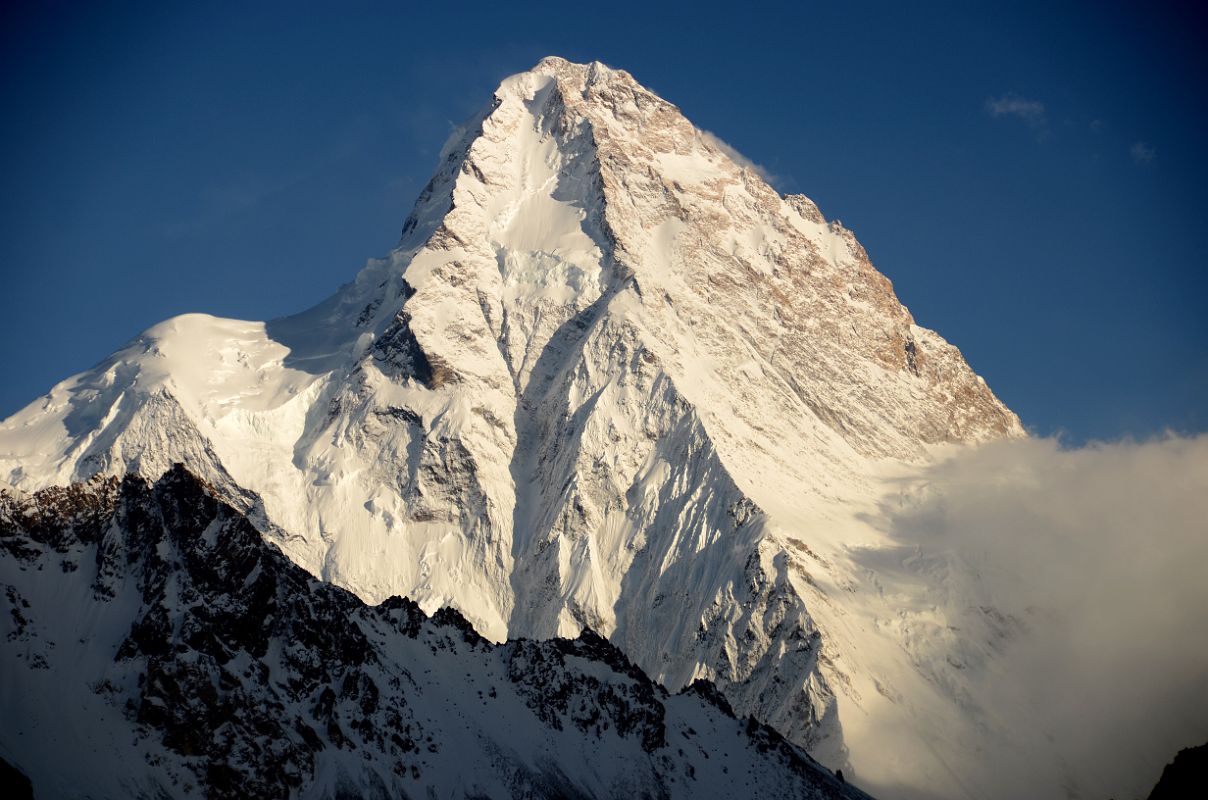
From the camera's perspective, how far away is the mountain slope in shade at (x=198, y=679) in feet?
505

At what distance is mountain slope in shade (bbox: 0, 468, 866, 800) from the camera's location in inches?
6058

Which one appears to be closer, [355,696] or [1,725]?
[1,725]

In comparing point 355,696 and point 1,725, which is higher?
point 355,696

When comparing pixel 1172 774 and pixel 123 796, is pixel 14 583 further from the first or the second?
pixel 1172 774

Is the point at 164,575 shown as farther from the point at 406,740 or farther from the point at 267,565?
the point at 406,740

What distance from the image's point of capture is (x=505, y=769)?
627 ft

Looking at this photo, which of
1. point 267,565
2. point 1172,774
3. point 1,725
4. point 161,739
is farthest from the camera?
point 267,565

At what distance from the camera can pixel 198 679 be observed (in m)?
162

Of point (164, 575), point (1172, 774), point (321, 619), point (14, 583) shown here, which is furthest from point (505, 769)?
point (1172, 774)

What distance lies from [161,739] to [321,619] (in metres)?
34.5

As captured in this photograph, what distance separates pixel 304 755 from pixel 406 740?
61.5 ft

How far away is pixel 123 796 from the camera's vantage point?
483ft

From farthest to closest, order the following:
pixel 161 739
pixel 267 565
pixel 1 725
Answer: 1. pixel 267 565
2. pixel 161 739
3. pixel 1 725

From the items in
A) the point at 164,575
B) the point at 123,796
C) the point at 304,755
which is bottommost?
the point at 123,796
